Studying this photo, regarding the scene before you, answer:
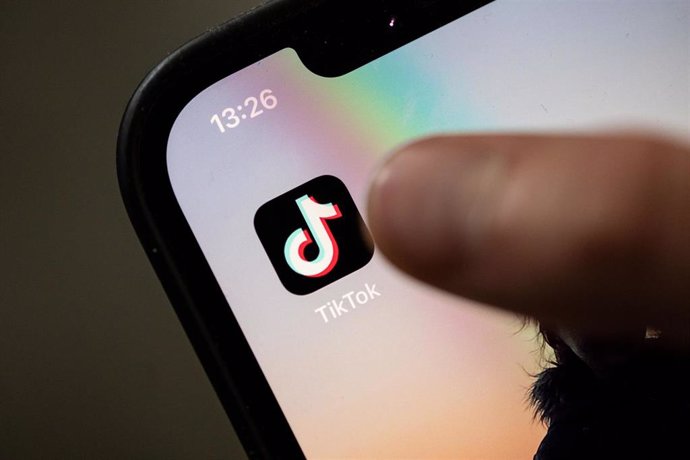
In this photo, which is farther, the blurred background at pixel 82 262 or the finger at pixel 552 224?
the blurred background at pixel 82 262

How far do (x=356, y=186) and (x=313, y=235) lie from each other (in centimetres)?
2

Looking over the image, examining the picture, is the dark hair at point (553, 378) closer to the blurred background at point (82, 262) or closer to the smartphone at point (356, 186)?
the smartphone at point (356, 186)

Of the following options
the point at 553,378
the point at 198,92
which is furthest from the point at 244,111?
the point at 553,378

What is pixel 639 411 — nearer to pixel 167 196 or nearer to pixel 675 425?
pixel 675 425

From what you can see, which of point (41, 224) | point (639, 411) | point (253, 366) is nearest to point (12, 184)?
point (41, 224)

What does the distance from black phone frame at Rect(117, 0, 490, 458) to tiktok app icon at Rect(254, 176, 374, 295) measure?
21mm

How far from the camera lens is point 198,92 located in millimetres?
186

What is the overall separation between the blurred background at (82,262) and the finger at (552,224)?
135 mm

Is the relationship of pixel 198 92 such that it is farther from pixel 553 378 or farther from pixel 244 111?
pixel 553 378

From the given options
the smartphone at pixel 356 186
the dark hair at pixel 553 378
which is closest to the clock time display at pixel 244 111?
the smartphone at pixel 356 186

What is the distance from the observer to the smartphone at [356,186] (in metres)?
0.19

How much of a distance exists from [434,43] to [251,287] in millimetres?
91

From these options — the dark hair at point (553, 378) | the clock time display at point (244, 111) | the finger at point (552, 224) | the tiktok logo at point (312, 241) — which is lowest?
the dark hair at point (553, 378)

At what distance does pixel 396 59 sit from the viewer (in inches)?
7.7
